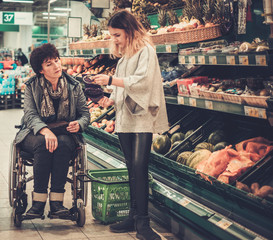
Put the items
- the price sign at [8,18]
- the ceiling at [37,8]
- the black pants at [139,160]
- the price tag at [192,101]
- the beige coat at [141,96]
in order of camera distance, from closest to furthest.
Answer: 1. the beige coat at [141,96]
2. the black pants at [139,160]
3. the price tag at [192,101]
4. the price sign at [8,18]
5. the ceiling at [37,8]

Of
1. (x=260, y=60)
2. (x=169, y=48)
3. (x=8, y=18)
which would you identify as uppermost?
(x=8, y=18)

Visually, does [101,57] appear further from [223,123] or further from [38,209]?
[38,209]

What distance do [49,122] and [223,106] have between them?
1.37 meters

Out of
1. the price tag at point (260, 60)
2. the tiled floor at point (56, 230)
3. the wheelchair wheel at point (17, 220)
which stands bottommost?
the tiled floor at point (56, 230)

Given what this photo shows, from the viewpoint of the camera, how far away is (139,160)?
313 cm

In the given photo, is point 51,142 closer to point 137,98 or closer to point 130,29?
point 137,98

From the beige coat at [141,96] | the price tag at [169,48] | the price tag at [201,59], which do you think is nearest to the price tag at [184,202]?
the beige coat at [141,96]

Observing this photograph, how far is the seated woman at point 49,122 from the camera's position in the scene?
11.2 feet

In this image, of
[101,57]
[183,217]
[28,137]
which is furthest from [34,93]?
[101,57]

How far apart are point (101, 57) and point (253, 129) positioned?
4.39 metres

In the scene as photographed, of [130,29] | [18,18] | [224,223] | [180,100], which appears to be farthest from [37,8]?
[224,223]

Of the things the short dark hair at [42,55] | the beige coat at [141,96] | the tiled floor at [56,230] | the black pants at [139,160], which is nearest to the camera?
the beige coat at [141,96]

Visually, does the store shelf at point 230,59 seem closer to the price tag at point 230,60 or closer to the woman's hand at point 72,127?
the price tag at point 230,60

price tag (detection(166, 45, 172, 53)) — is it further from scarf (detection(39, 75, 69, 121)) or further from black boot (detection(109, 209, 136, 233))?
black boot (detection(109, 209, 136, 233))
